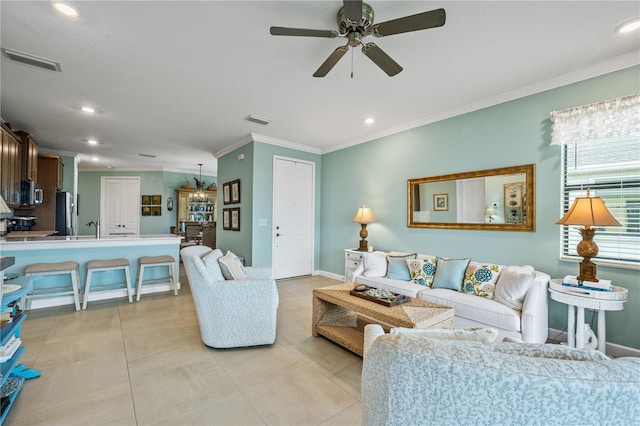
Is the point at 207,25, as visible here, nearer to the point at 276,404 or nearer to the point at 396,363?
the point at 396,363

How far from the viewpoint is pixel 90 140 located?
5.22 m

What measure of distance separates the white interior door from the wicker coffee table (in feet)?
7.98

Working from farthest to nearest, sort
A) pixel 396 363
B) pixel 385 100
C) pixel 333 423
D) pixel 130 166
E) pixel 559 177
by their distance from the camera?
pixel 130 166 → pixel 385 100 → pixel 559 177 → pixel 333 423 → pixel 396 363

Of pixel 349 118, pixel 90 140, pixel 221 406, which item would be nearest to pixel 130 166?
pixel 90 140

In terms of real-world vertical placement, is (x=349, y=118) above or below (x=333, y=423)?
above

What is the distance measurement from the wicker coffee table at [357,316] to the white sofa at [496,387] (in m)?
1.30

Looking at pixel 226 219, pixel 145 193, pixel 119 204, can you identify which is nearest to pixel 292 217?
pixel 226 219

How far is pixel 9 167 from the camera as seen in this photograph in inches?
152

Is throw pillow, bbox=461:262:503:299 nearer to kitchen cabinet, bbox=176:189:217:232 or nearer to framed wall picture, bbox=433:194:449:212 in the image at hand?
framed wall picture, bbox=433:194:449:212

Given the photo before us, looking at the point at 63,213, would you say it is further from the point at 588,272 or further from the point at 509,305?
the point at 588,272

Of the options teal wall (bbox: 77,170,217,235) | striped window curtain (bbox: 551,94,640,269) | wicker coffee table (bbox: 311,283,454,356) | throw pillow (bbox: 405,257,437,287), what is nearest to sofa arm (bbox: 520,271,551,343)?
striped window curtain (bbox: 551,94,640,269)

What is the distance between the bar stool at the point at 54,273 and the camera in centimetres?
329

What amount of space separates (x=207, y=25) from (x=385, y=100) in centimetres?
209

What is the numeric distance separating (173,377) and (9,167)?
160 inches
